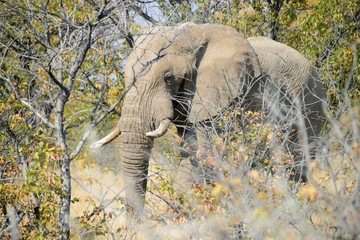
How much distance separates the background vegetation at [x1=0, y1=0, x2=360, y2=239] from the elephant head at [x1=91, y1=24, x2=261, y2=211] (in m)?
0.28

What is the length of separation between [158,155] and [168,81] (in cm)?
121

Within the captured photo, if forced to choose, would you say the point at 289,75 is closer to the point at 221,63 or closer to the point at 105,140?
the point at 221,63

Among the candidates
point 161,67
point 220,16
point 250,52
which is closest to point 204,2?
point 220,16

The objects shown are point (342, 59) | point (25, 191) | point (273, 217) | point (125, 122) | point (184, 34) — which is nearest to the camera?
point (273, 217)

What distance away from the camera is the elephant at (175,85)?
529cm

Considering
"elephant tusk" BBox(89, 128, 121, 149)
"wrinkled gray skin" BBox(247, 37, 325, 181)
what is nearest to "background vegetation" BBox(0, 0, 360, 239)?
"elephant tusk" BBox(89, 128, 121, 149)

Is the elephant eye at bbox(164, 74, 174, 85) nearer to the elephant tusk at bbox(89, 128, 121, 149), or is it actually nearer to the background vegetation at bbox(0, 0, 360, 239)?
the background vegetation at bbox(0, 0, 360, 239)

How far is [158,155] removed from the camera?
6297 mm

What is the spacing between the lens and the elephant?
5.29 metres

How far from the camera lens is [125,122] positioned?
5.32m

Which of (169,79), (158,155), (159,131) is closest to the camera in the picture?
(159,131)

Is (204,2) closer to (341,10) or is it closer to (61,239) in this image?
(341,10)

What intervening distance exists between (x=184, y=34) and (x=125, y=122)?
1424mm

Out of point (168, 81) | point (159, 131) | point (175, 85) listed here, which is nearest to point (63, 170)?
point (159, 131)
